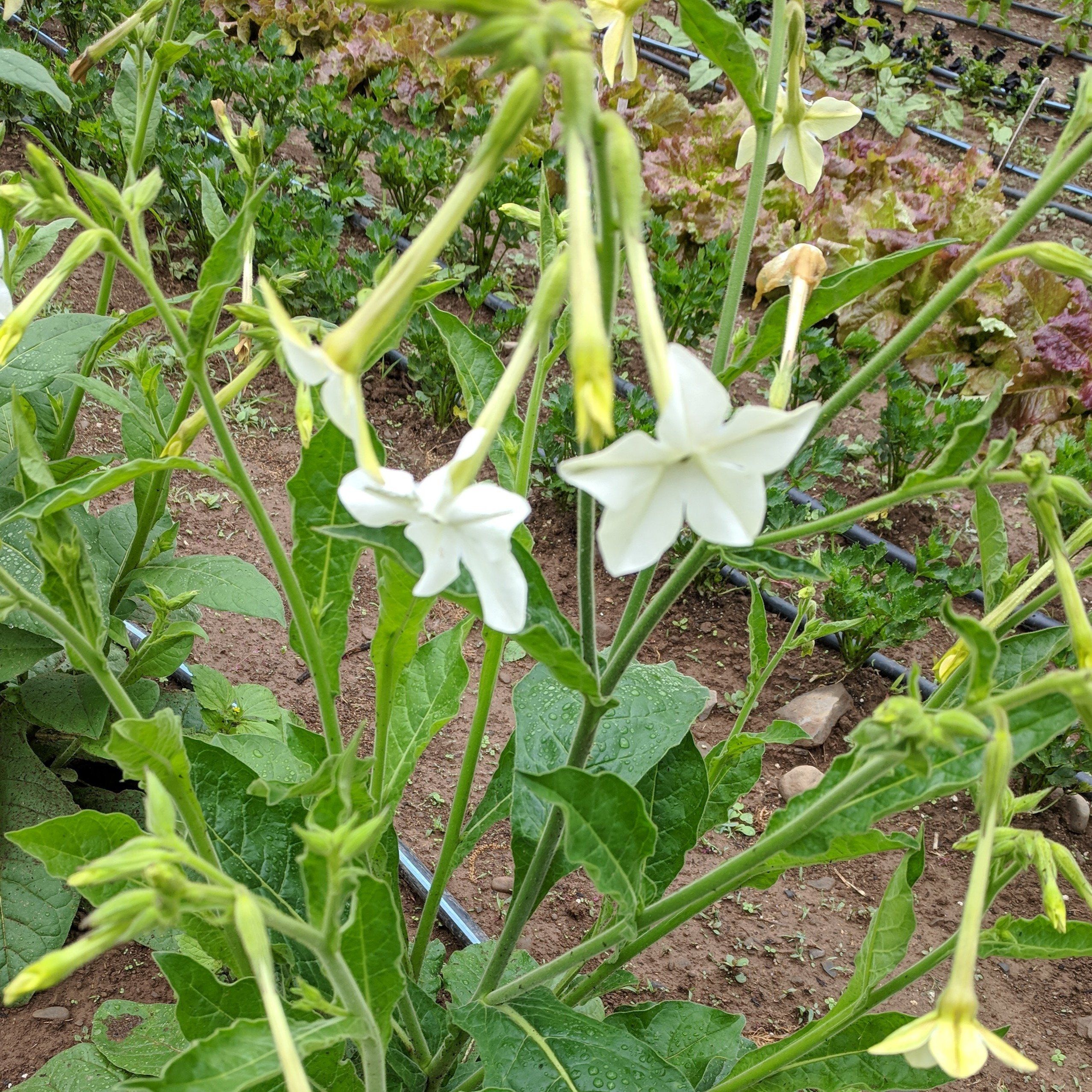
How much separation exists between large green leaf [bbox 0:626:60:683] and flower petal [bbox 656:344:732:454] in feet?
4.81

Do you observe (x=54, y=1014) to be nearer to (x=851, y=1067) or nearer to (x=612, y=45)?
(x=851, y=1067)

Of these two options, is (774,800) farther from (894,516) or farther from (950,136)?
(950,136)

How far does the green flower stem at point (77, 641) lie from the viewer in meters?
1.03

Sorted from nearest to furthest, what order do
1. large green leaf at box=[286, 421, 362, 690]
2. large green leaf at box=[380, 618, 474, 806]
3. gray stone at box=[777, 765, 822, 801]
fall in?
large green leaf at box=[286, 421, 362, 690] → large green leaf at box=[380, 618, 474, 806] → gray stone at box=[777, 765, 822, 801]

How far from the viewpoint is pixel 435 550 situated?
2.62 ft

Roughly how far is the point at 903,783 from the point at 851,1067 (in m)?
0.57

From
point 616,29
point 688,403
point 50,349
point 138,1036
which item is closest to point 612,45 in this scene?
point 616,29

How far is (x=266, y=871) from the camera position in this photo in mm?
1406

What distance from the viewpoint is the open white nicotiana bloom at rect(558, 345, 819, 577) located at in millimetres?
674

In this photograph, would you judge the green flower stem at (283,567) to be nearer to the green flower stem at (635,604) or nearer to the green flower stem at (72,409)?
the green flower stem at (635,604)

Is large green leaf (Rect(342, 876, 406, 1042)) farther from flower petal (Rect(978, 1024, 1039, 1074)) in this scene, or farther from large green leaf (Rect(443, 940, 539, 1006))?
large green leaf (Rect(443, 940, 539, 1006))

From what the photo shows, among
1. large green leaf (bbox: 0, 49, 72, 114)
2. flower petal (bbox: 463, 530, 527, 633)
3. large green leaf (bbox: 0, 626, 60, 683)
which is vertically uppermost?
large green leaf (bbox: 0, 49, 72, 114)

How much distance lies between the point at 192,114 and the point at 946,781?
421 cm

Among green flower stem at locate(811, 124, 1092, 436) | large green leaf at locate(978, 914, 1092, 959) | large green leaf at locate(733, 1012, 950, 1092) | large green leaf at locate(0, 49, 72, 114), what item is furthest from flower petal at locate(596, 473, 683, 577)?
large green leaf at locate(0, 49, 72, 114)
